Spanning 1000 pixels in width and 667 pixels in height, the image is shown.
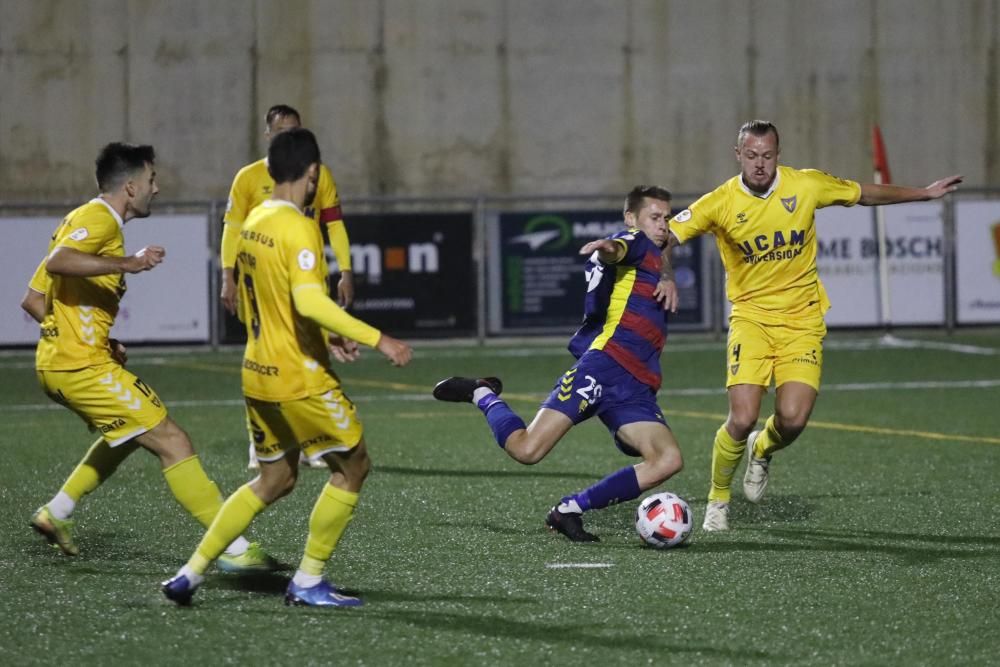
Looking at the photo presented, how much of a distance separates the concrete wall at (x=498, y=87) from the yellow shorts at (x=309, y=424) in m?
16.5

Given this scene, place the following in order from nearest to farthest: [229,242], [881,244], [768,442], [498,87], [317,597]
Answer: [317,597] → [768,442] → [229,242] → [881,244] → [498,87]

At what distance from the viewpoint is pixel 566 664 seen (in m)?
5.01

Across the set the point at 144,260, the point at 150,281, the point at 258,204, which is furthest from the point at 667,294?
the point at 150,281

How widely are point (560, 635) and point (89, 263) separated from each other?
2.52m

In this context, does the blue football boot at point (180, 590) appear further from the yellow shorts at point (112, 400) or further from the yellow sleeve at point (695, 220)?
the yellow sleeve at point (695, 220)

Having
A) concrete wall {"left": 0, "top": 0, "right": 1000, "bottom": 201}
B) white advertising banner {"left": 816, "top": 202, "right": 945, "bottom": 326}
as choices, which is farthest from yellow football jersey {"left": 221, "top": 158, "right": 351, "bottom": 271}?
concrete wall {"left": 0, "top": 0, "right": 1000, "bottom": 201}

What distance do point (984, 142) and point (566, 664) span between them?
→ 19843 mm

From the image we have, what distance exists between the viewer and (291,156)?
5.63m

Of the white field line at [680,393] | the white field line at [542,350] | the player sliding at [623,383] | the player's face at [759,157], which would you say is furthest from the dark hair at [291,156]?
the white field line at [542,350]

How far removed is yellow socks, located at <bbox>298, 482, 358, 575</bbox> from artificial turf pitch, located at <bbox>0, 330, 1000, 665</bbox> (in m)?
0.23

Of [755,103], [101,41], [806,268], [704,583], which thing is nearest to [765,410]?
[806,268]

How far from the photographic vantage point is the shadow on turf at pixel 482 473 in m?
9.50

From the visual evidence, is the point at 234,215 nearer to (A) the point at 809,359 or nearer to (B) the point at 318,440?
(A) the point at 809,359

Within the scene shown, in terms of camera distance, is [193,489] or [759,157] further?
[759,157]
